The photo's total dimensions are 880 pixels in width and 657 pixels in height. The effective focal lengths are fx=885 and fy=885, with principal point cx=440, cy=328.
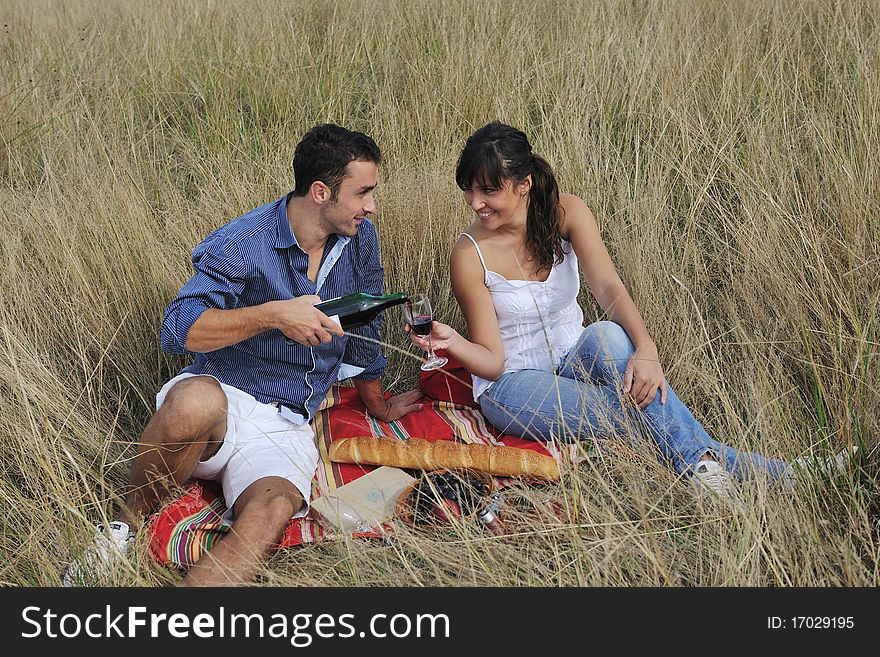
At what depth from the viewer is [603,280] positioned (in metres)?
3.75

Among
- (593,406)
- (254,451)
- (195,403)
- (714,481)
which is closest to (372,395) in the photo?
(254,451)

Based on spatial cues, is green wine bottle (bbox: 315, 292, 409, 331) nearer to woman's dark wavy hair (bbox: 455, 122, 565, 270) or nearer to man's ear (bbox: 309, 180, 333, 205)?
man's ear (bbox: 309, 180, 333, 205)

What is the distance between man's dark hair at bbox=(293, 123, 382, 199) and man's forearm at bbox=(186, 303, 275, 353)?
0.56 meters

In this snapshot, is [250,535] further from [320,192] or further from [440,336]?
[320,192]

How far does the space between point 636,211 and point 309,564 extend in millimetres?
2490

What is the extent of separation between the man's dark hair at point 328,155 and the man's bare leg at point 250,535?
1.13m

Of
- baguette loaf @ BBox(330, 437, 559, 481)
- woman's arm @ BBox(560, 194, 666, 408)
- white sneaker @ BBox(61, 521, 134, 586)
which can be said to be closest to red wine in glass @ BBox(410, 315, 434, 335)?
baguette loaf @ BBox(330, 437, 559, 481)

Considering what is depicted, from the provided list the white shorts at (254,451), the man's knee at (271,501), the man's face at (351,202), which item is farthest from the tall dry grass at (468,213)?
the man's face at (351,202)

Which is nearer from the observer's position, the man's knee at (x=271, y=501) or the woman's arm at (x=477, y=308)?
the man's knee at (x=271, y=501)

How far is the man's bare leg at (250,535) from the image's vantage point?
Result: 9.15 feet

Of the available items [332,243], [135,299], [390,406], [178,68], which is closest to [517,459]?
[390,406]

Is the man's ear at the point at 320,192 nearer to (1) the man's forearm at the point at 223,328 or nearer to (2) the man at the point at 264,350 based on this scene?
(2) the man at the point at 264,350

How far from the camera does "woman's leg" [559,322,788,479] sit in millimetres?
3256

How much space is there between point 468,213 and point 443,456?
157 cm
